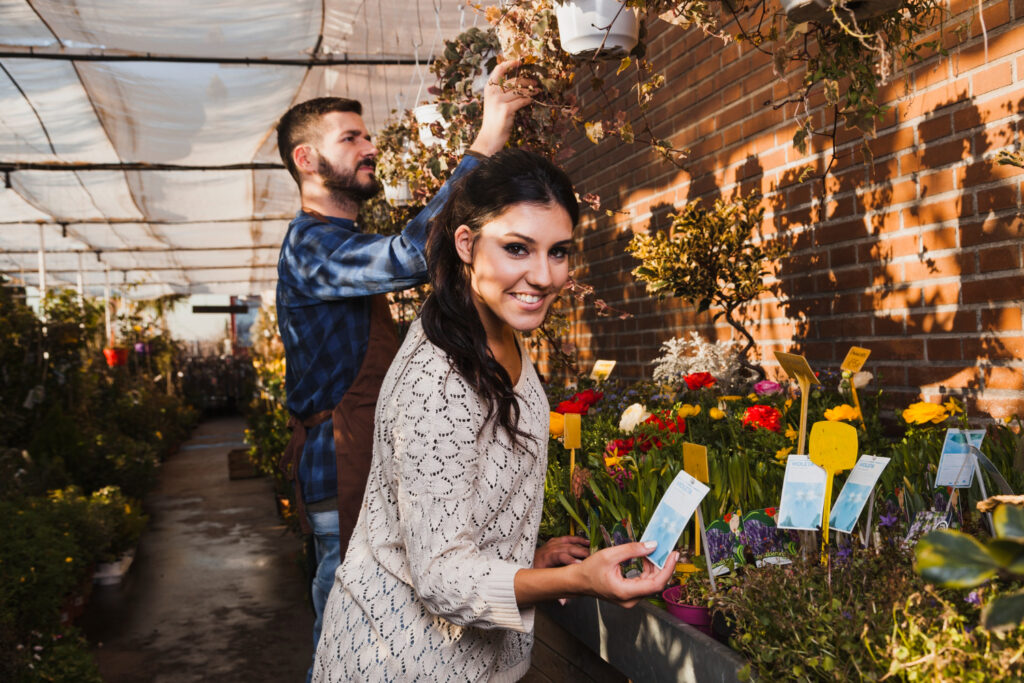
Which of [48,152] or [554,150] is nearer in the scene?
[554,150]

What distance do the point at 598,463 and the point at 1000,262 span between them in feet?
3.81

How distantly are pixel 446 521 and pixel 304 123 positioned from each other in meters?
1.47

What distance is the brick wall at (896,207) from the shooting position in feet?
6.86

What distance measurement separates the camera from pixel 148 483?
8008 millimetres

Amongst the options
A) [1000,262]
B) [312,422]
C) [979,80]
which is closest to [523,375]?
[312,422]

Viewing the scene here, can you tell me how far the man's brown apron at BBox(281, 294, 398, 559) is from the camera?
1871mm

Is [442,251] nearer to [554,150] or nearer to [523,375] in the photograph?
[523,375]

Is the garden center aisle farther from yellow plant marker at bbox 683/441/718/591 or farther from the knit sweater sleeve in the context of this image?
the knit sweater sleeve

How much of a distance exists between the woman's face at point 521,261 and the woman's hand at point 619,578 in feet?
1.12

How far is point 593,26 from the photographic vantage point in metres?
1.89

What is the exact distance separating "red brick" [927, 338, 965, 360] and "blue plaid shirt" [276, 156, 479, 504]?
4.94ft

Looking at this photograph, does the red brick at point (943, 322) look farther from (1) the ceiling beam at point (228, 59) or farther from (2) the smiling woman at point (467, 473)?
(1) the ceiling beam at point (228, 59)

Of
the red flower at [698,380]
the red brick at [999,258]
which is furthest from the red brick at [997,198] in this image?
the red flower at [698,380]

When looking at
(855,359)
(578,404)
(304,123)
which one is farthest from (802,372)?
(304,123)
